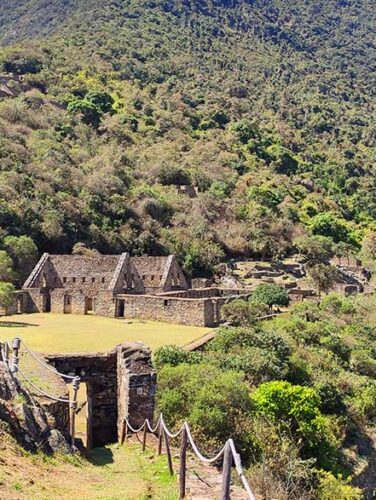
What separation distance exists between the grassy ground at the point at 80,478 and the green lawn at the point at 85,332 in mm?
7676

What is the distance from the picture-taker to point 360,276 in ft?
156

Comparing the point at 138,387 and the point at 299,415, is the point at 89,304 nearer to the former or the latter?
the point at 299,415

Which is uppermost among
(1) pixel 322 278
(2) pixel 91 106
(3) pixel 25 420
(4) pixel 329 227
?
(2) pixel 91 106

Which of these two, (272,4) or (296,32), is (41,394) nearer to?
(296,32)

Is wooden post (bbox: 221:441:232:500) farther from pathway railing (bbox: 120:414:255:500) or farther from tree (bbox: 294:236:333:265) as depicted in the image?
tree (bbox: 294:236:333:265)

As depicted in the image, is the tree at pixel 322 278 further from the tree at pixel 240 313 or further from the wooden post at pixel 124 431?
the wooden post at pixel 124 431

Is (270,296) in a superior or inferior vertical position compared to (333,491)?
superior

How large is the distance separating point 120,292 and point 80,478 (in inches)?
799

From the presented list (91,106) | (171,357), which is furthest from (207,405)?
(91,106)

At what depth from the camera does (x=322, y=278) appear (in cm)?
3956

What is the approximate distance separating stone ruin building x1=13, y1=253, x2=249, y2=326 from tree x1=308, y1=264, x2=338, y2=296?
10023mm

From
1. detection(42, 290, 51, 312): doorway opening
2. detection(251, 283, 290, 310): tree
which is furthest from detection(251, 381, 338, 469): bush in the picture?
detection(42, 290, 51, 312): doorway opening

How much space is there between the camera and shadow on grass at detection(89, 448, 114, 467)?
9.23m

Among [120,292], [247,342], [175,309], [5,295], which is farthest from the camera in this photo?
[120,292]
